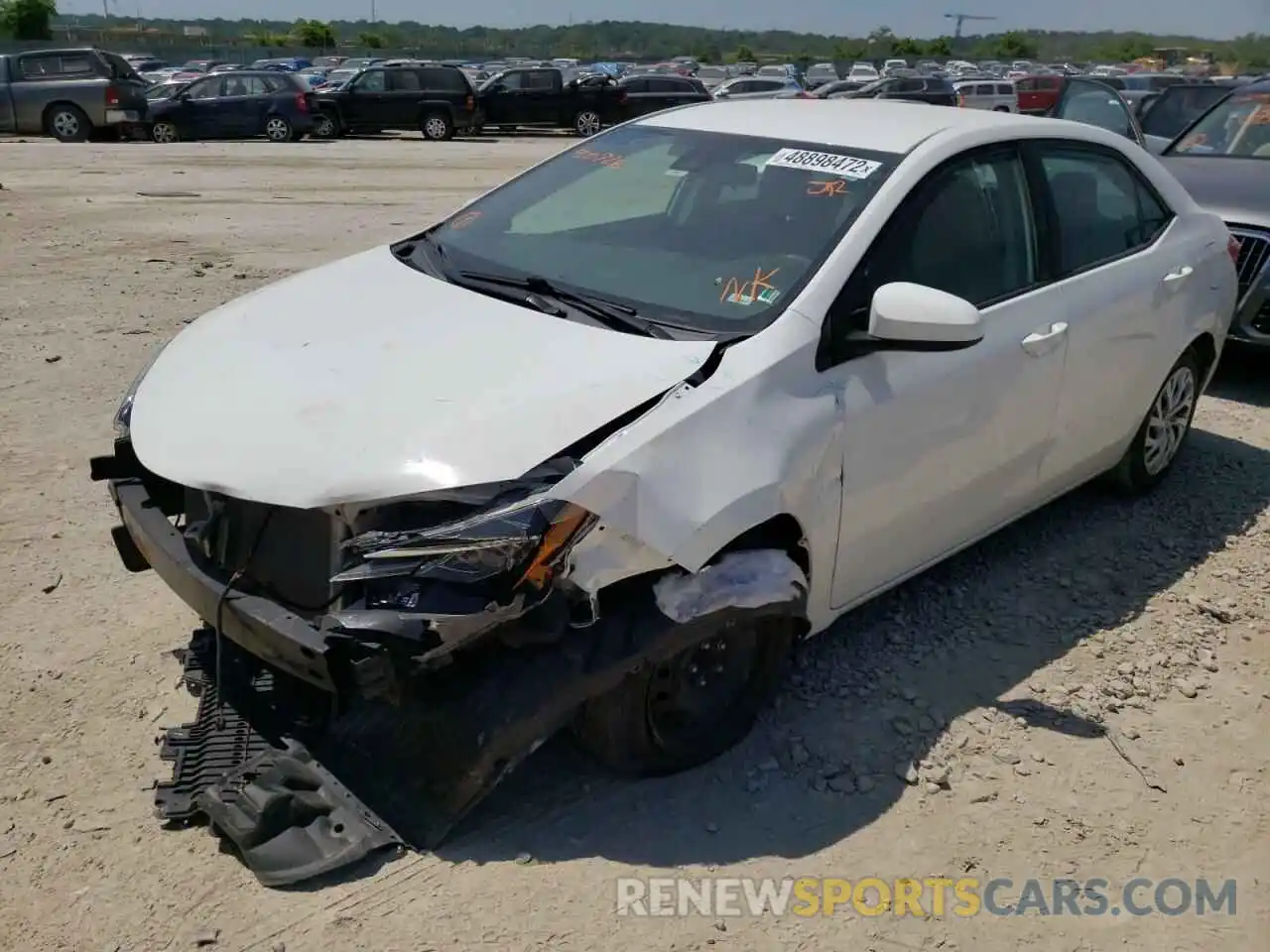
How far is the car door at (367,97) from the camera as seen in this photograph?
77.5 feet

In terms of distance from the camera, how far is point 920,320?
3082 millimetres

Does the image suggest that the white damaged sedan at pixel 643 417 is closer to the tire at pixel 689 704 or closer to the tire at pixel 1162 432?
the tire at pixel 689 704

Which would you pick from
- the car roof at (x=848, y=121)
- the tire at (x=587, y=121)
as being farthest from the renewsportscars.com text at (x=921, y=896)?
the tire at (x=587, y=121)

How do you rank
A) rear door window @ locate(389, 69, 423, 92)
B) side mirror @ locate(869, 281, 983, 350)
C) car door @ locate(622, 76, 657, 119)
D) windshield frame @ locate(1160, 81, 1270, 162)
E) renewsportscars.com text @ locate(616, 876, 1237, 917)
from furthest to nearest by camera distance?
car door @ locate(622, 76, 657, 119), rear door window @ locate(389, 69, 423, 92), windshield frame @ locate(1160, 81, 1270, 162), side mirror @ locate(869, 281, 983, 350), renewsportscars.com text @ locate(616, 876, 1237, 917)

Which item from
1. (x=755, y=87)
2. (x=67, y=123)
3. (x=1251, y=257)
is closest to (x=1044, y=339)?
(x=1251, y=257)

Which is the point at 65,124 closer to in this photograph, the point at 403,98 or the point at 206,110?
the point at 206,110

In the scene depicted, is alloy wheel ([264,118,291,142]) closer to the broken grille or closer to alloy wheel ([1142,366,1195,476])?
the broken grille

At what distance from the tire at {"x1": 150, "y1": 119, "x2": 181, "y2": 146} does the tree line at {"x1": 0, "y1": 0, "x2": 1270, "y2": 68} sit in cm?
3851

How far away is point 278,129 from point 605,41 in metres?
147

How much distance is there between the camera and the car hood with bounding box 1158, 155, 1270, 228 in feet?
22.2

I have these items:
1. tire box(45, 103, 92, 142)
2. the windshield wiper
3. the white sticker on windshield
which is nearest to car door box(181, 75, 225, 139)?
tire box(45, 103, 92, 142)

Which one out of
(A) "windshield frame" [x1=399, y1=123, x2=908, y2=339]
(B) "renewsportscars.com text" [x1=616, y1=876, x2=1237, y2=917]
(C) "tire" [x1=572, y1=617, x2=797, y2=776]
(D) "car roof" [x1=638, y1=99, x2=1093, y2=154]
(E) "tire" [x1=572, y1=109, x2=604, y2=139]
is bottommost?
(B) "renewsportscars.com text" [x1=616, y1=876, x2=1237, y2=917]

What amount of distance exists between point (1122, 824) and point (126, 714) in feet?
9.46

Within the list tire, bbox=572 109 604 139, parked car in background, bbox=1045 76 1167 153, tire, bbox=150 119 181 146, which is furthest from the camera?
tire, bbox=572 109 604 139
